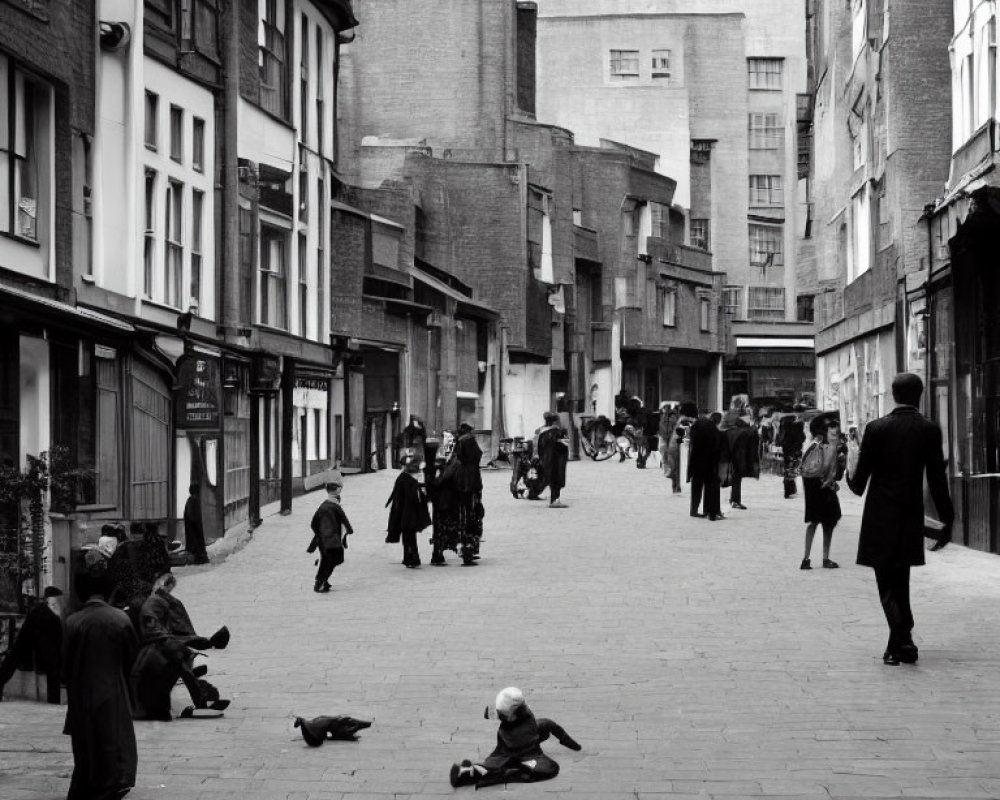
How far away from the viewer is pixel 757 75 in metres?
89.9

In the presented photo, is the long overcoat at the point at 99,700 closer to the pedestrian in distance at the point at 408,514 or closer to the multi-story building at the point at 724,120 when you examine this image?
the pedestrian in distance at the point at 408,514

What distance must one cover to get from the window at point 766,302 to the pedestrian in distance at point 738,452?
156 ft

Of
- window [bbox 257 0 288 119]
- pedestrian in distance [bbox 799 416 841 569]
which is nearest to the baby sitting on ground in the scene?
pedestrian in distance [bbox 799 416 841 569]

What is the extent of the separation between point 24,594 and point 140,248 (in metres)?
10.6

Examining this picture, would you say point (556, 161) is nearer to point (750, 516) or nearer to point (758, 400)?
point (758, 400)

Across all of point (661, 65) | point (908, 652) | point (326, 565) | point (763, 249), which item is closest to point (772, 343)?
point (763, 249)

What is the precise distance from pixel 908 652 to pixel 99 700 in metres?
6.39

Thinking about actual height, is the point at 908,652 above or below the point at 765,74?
below

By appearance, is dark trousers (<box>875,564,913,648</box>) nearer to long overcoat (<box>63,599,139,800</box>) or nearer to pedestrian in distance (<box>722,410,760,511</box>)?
long overcoat (<box>63,599,139,800</box>)

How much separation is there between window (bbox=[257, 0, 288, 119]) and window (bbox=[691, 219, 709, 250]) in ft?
174

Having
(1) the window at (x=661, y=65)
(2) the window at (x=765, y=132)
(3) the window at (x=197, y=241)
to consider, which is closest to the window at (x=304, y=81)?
(3) the window at (x=197, y=241)

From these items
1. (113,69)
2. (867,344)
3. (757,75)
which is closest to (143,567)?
(113,69)

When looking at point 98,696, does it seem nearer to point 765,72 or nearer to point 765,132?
point 765,132

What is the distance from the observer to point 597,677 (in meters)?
13.4
